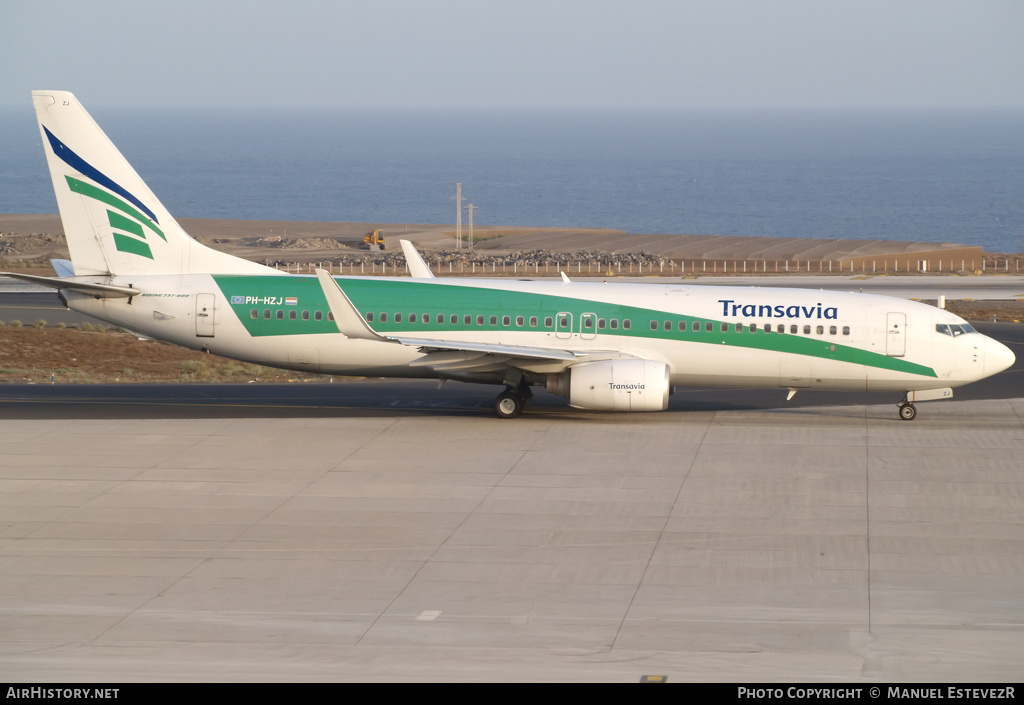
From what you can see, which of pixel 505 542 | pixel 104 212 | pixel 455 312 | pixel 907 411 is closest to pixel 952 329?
pixel 907 411

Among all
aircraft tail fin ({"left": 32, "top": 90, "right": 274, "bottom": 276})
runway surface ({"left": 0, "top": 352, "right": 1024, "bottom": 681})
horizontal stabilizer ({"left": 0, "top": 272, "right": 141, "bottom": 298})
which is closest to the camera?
runway surface ({"left": 0, "top": 352, "right": 1024, "bottom": 681})

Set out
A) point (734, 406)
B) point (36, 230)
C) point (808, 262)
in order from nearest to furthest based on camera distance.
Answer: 1. point (734, 406)
2. point (808, 262)
3. point (36, 230)

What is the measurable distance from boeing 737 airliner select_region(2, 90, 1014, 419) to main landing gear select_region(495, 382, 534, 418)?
0.04 m

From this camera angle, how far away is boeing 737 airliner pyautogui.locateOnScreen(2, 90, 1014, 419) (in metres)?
29.7

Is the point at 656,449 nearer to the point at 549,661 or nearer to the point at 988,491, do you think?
the point at 988,491

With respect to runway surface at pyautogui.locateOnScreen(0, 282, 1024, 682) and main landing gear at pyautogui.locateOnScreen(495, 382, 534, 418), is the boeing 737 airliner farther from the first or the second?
runway surface at pyautogui.locateOnScreen(0, 282, 1024, 682)

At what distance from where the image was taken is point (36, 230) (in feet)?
364

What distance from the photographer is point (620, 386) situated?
28.6m

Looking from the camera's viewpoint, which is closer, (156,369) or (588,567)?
(588,567)

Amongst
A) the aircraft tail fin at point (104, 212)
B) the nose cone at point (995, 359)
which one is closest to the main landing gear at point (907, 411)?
the nose cone at point (995, 359)

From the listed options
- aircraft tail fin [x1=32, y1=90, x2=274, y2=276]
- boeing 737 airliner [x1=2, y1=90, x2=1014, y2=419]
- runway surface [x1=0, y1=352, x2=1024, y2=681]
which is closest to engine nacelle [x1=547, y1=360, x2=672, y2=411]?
boeing 737 airliner [x1=2, y1=90, x2=1014, y2=419]

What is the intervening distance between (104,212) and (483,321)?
34.7 feet
